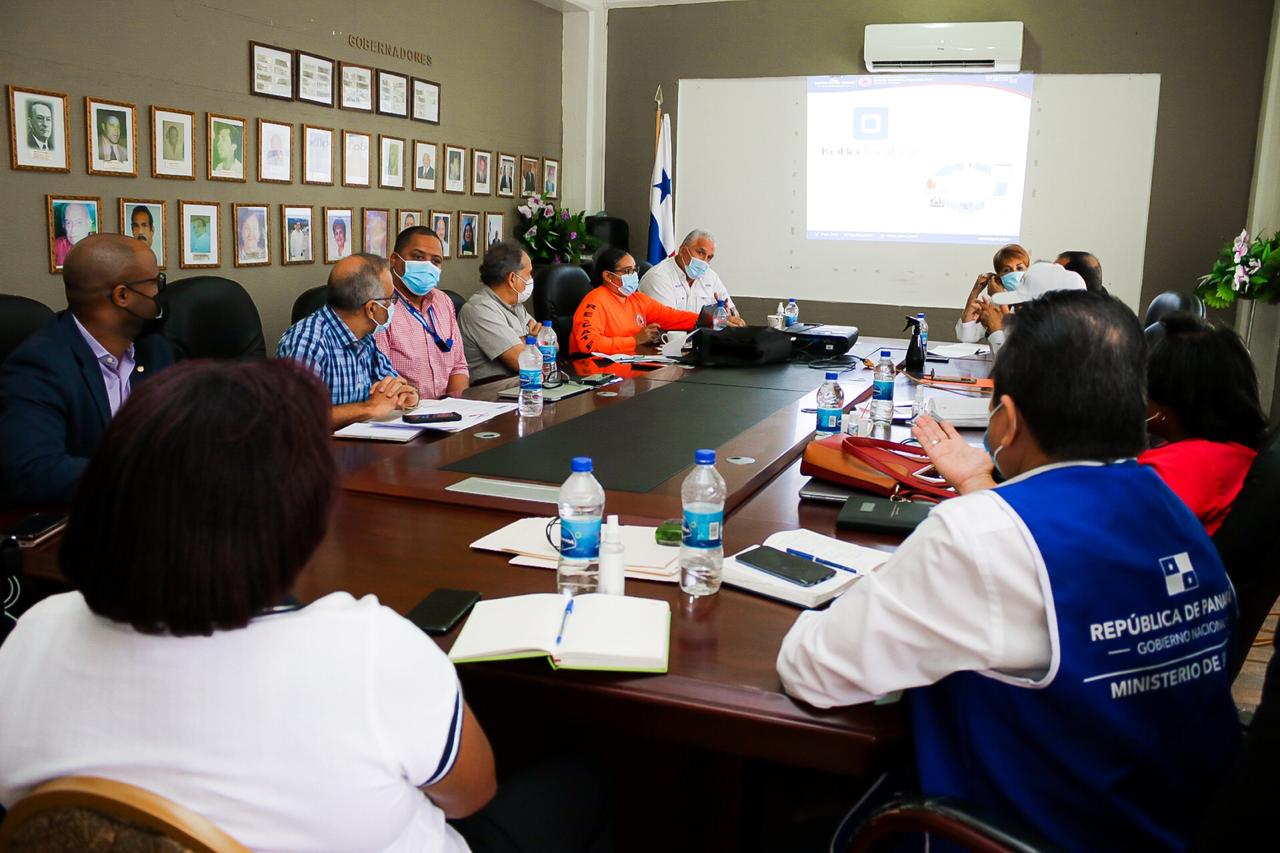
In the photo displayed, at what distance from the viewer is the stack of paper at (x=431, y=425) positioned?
2660 millimetres

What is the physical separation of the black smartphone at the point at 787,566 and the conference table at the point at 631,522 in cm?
5

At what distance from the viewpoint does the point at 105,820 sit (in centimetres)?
83

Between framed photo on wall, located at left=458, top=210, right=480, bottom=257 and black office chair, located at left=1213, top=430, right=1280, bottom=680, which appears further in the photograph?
framed photo on wall, located at left=458, top=210, right=480, bottom=257

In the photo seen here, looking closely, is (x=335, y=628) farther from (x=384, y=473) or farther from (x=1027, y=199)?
(x=1027, y=199)

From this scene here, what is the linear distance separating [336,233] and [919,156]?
389 cm

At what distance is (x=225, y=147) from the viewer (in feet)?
14.6

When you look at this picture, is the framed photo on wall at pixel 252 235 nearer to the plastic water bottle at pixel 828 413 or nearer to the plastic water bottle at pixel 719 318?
the plastic water bottle at pixel 719 318

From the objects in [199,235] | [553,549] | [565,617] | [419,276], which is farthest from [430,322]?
[565,617]

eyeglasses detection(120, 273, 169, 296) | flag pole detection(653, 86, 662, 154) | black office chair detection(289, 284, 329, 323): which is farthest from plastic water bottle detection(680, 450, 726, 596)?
flag pole detection(653, 86, 662, 154)

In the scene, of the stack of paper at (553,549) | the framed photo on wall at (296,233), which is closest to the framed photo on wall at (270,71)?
the framed photo on wall at (296,233)

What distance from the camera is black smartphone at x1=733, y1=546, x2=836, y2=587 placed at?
1.60 metres

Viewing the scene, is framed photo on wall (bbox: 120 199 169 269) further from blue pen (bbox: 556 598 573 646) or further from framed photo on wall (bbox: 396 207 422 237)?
blue pen (bbox: 556 598 573 646)

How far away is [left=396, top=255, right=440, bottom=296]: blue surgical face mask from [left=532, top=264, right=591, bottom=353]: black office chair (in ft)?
4.25

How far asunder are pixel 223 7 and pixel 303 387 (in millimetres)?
4121
